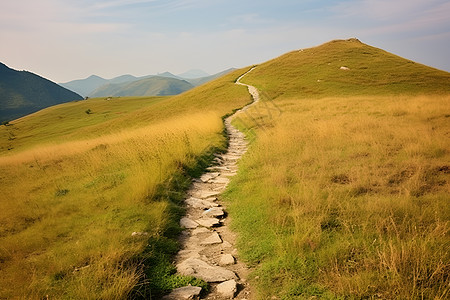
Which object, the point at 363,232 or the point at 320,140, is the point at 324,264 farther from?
the point at 320,140

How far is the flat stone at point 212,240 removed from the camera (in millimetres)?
5644

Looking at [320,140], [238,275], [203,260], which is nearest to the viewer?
[238,275]

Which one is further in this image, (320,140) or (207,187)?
(320,140)

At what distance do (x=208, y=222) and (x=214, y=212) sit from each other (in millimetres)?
543

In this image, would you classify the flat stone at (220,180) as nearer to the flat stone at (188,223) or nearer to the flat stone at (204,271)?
the flat stone at (188,223)

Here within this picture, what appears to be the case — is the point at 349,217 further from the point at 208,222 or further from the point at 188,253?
the point at 188,253

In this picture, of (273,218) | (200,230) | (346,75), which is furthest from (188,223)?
(346,75)

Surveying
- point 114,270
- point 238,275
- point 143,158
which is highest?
point 143,158

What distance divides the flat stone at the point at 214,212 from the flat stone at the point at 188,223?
0.49 metres

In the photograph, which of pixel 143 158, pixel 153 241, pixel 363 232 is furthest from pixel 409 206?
pixel 143 158

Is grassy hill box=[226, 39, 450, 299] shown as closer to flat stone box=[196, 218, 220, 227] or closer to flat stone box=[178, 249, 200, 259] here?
flat stone box=[196, 218, 220, 227]

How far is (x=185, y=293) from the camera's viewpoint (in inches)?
158

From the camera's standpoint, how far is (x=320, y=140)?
11836 mm

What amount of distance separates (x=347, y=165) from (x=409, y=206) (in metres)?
3.32
